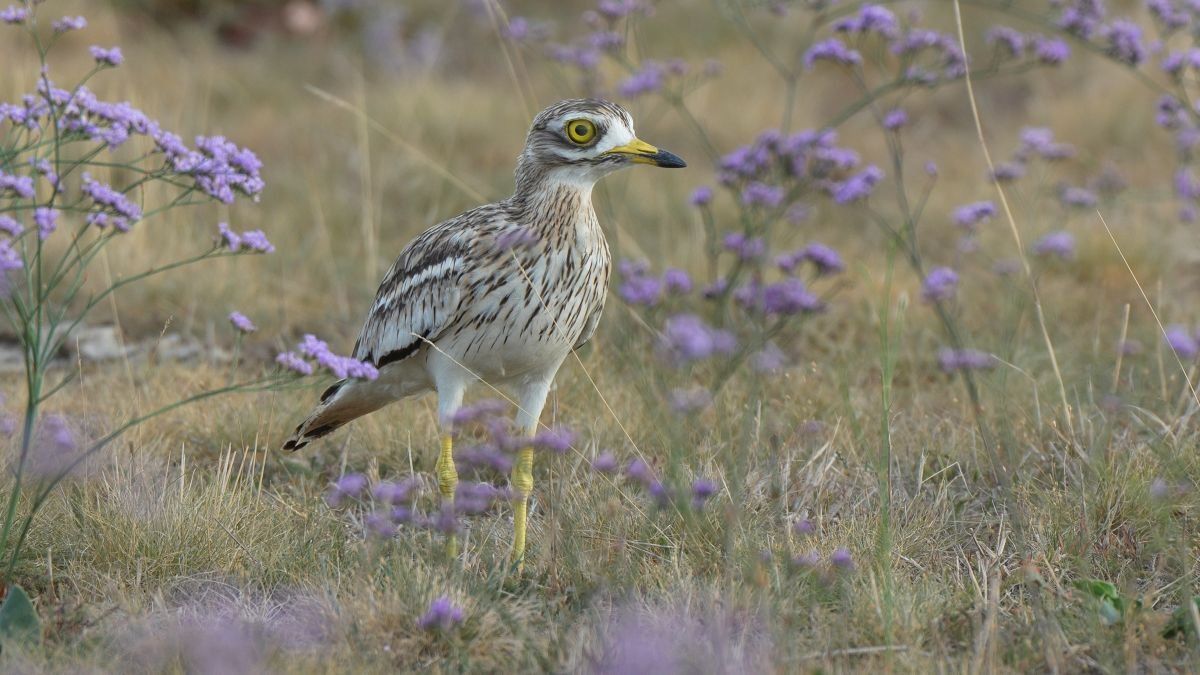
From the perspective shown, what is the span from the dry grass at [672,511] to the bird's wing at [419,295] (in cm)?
49

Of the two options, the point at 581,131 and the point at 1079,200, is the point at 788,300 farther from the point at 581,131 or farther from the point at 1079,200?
the point at 1079,200

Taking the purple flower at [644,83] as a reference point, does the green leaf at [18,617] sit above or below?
below

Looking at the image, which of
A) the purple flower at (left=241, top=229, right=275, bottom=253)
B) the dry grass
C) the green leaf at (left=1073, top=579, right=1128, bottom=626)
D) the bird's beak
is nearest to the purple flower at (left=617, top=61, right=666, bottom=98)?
the dry grass

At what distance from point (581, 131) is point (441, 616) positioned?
58.3 inches

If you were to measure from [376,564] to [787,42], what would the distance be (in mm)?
8240

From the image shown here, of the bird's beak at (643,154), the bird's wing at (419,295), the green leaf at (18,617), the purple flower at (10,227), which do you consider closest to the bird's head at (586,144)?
the bird's beak at (643,154)

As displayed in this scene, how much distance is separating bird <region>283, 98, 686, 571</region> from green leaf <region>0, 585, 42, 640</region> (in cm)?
115

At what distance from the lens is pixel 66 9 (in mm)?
9812

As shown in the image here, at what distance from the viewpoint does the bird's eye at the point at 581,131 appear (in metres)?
3.85

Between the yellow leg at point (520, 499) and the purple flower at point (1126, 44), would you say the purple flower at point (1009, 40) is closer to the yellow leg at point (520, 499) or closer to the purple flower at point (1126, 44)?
the purple flower at point (1126, 44)

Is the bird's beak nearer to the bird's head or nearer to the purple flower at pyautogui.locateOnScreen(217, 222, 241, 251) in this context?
the bird's head

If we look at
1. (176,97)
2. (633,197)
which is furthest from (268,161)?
(633,197)

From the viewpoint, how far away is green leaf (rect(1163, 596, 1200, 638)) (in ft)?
10.4

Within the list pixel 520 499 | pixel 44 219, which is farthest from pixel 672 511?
pixel 44 219
